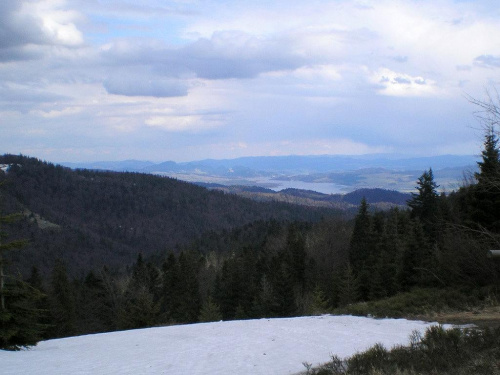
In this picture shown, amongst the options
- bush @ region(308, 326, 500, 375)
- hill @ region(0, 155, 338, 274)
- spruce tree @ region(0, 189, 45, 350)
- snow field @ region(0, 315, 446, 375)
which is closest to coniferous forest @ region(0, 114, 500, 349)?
spruce tree @ region(0, 189, 45, 350)

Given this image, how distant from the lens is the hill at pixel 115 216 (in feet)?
459

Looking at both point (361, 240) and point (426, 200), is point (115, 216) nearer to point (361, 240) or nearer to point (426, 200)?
point (361, 240)

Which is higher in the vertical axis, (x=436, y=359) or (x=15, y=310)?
(x=436, y=359)

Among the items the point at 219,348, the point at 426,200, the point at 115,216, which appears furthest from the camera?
the point at 115,216

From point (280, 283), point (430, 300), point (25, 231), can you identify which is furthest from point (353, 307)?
point (25, 231)

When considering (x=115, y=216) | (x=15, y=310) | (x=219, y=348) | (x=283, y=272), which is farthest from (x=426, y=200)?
(x=115, y=216)

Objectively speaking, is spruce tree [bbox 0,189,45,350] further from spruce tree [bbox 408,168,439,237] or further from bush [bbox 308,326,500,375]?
spruce tree [bbox 408,168,439,237]

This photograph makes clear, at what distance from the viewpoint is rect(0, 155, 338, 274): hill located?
139875 millimetres

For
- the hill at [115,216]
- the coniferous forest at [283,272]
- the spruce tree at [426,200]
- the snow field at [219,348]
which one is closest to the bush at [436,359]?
the snow field at [219,348]

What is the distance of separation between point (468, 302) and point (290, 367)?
7.79 metres

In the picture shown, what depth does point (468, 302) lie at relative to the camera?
13.8 meters

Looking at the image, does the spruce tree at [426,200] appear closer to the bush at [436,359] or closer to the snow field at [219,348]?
the snow field at [219,348]

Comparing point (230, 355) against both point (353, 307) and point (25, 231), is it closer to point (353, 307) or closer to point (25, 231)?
point (353, 307)

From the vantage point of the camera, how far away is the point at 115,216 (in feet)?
614
